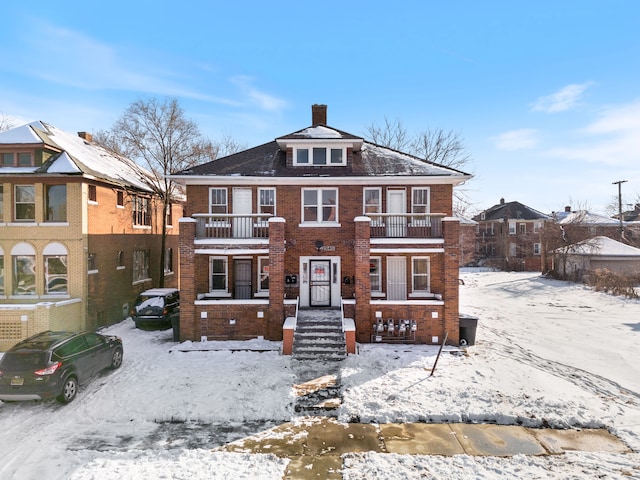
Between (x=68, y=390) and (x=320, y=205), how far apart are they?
36.9ft

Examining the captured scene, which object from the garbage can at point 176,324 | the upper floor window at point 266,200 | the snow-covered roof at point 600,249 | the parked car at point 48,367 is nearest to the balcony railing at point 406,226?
the upper floor window at point 266,200

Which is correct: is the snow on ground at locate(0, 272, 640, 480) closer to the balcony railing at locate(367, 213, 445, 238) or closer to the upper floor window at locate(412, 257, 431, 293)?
the upper floor window at locate(412, 257, 431, 293)

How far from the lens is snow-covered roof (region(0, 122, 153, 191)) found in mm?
15945

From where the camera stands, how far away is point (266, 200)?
1677cm

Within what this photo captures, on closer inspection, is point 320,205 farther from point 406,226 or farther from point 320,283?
point 406,226

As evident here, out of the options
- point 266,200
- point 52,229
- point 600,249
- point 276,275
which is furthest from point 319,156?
point 600,249

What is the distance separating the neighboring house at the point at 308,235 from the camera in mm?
14820

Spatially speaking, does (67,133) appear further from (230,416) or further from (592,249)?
(592,249)

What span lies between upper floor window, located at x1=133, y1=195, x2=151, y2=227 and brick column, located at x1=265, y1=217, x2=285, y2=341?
11.3m

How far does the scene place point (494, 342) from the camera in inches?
596

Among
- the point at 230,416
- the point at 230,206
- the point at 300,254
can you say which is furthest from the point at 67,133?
the point at 230,416

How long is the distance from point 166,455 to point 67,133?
68.9 ft

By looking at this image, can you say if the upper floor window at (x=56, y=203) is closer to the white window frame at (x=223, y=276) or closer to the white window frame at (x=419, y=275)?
the white window frame at (x=223, y=276)

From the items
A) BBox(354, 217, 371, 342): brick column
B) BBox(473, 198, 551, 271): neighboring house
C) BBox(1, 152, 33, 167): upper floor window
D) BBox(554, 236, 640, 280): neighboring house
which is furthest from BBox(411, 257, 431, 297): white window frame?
BBox(473, 198, 551, 271): neighboring house
